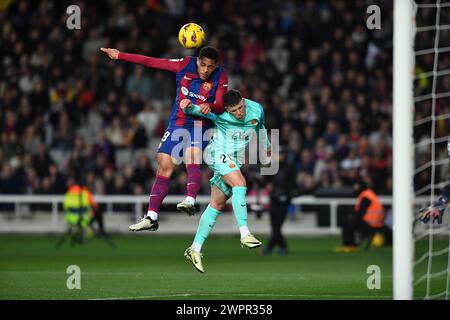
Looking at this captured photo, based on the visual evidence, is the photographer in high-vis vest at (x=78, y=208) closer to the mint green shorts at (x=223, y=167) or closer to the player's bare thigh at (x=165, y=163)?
the player's bare thigh at (x=165, y=163)

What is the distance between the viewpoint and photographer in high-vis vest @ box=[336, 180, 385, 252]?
66.4 ft

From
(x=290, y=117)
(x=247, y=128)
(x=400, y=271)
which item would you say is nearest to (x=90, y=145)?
(x=290, y=117)

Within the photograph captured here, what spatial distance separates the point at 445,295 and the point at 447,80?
12.6 metres

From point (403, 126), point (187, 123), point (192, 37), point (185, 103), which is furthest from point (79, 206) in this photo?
point (403, 126)

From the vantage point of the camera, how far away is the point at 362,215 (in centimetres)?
2028

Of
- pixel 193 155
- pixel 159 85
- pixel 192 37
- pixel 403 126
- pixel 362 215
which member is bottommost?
pixel 362 215

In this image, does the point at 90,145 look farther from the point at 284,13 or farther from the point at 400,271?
the point at 400,271

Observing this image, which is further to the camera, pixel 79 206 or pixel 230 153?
pixel 79 206

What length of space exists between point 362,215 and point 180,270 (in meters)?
4.89

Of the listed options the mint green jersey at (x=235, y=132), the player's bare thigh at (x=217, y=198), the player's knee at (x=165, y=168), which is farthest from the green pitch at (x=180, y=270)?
the mint green jersey at (x=235, y=132)

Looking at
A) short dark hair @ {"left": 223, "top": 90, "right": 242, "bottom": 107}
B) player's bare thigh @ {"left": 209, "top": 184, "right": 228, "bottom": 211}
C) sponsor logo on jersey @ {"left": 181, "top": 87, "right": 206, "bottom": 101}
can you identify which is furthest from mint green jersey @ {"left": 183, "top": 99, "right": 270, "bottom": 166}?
player's bare thigh @ {"left": 209, "top": 184, "right": 228, "bottom": 211}

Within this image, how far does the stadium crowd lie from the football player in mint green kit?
10410 millimetres

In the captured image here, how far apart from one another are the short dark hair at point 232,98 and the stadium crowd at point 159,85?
10.9 metres

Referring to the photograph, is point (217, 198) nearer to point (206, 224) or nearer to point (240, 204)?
point (206, 224)
